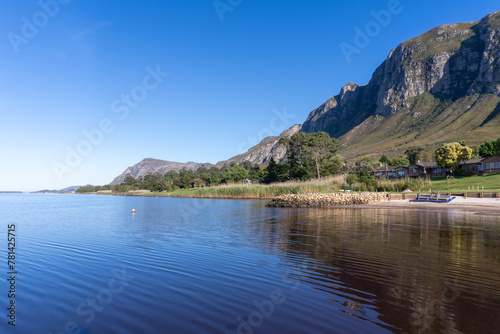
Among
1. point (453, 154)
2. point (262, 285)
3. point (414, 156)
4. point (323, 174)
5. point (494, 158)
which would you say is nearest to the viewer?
point (262, 285)

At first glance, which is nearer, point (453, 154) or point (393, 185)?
point (393, 185)

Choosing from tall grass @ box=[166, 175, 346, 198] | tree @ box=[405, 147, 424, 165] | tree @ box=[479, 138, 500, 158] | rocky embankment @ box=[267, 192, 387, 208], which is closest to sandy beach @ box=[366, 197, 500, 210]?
rocky embankment @ box=[267, 192, 387, 208]

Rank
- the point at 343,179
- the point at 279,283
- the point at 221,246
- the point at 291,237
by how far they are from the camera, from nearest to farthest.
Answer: the point at 279,283 → the point at 221,246 → the point at 291,237 → the point at 343,179

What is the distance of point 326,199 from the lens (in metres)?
36.8

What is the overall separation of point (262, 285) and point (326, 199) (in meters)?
30.9

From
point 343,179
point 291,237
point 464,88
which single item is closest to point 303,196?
point 343,179

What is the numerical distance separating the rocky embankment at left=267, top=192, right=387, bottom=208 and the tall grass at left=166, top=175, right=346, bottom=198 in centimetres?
759

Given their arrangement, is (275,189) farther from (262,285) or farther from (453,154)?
(262,285)

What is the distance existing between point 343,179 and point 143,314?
167 ft

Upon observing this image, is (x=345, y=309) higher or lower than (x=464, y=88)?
lower

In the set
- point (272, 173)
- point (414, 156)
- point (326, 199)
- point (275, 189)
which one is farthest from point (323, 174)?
point (414, 156)

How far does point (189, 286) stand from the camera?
7.56m

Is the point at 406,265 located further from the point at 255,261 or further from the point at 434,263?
the point at 255,261

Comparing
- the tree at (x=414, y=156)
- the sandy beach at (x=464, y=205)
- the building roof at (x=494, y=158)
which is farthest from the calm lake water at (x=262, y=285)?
the tree at (x=414, y=156)
